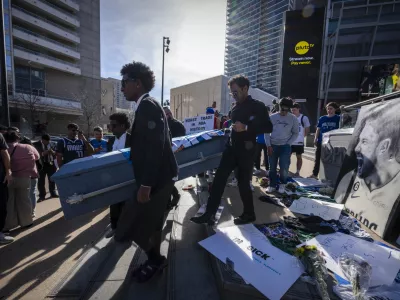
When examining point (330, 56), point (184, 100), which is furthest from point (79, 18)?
point (330, 56)

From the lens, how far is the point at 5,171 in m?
3.12

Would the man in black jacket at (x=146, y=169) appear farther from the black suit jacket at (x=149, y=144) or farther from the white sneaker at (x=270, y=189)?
the white sneaker at (x=270, y=189)

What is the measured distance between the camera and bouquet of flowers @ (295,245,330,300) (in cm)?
157

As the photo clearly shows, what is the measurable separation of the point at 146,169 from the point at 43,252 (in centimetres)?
257

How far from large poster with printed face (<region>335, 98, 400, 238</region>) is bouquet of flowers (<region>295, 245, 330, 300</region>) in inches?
53.4

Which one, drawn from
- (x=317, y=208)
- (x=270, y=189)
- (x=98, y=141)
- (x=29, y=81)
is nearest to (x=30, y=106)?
(x=29, y=81)

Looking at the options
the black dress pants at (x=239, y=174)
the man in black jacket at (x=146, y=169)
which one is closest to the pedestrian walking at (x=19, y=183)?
the man in black jacket at (x=146, y=169)

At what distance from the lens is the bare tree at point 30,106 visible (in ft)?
80.1

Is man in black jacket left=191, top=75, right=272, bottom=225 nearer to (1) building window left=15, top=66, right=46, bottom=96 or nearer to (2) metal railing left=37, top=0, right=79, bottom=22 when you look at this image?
(1) building window left=15, top=66, right=46, bottom=96

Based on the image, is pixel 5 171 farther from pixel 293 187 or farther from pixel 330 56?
pixel 330 56

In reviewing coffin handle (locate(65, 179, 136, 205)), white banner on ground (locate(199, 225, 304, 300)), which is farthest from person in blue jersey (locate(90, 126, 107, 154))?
white banner on ground (locate(199, 225, 304, 300))

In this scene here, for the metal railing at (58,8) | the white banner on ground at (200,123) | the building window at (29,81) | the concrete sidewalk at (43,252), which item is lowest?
the concrete sidewalk at (43,252)

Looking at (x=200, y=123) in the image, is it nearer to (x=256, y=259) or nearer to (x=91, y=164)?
(x=91, y=164)

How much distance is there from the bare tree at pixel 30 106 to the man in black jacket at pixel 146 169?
91.3 ft
